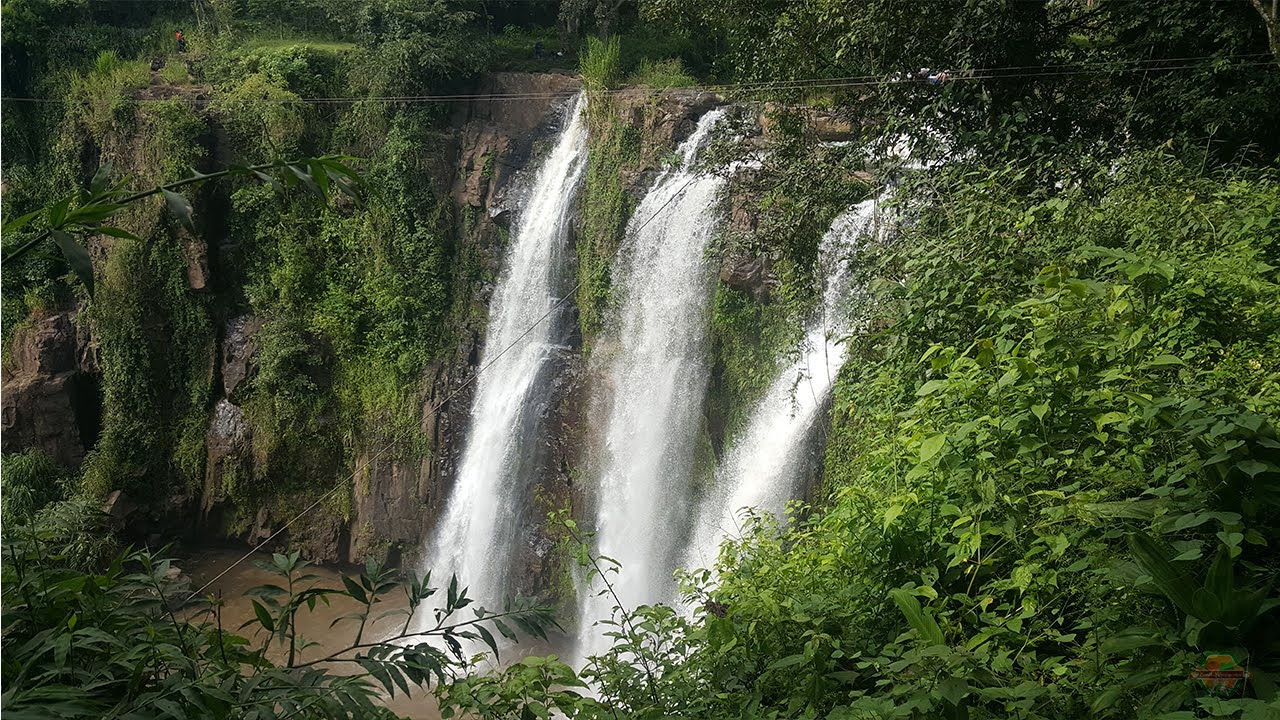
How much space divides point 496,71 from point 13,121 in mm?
7381

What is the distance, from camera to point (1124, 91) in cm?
589

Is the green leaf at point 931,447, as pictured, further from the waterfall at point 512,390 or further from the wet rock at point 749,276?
the waterfall at point 512,390

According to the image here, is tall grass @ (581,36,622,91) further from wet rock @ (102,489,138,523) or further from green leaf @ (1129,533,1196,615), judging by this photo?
green leaf @ (1129,533,1196,615)

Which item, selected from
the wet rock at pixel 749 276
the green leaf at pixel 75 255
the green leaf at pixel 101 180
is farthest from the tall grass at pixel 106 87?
the green leaf at pixel 75 255

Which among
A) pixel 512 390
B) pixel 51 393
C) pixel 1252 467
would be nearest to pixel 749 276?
pixel 512 390

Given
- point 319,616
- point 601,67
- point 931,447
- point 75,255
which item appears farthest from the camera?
point 601,67

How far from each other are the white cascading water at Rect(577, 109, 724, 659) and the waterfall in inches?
48.0

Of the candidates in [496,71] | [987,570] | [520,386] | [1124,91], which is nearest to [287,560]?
[987,570]

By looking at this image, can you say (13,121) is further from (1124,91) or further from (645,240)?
(1124,91)

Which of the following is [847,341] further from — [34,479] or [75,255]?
[34,479]

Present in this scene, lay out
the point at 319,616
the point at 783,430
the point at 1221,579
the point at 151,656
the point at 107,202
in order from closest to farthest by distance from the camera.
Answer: the point at 107,202 → the point at 151,656 → the point at 1221,579 → the point at 783,430 → the point at 319,616

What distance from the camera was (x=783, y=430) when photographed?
809 cm

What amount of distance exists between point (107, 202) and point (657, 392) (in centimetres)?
851

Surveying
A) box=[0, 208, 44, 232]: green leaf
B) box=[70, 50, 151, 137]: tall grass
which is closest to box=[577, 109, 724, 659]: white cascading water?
box=[0, 208, 44, 232]: green leaf
